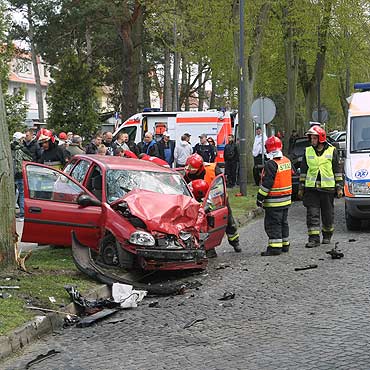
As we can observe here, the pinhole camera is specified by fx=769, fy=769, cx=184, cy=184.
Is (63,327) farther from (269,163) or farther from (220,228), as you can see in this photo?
(269,163)

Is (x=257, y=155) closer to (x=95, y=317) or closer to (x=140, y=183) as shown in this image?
(x=140, y=183)

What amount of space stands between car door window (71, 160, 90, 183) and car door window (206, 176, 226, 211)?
193cm

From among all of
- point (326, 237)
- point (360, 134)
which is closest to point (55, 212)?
point (326, 237)

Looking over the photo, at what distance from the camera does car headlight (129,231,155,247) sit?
31.0ft

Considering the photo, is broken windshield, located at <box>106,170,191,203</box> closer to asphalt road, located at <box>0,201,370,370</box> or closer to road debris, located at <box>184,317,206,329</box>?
asphalt road, located at <box>0,201,370,370</box>

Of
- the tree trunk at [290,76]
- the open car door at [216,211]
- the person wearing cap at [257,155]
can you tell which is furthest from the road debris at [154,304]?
the tree trunk at [290,76]

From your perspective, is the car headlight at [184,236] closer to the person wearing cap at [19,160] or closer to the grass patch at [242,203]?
the person wearing cap at [19,160]

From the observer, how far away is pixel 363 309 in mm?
7727

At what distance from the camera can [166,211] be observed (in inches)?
384

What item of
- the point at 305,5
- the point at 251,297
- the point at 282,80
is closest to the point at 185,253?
the point at 251,297

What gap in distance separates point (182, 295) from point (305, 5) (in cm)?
2043

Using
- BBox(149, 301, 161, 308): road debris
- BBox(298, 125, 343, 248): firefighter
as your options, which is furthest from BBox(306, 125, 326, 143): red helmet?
BBox(149, 301, 161, 308): road debris

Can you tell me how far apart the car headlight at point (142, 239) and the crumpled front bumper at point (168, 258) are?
0.08 m

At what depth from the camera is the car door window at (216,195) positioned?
10987 mm
